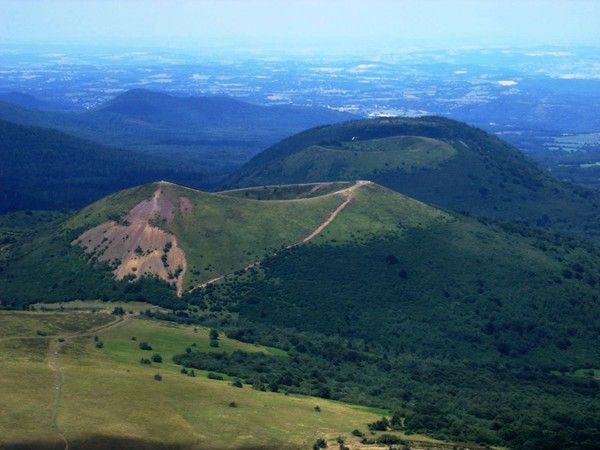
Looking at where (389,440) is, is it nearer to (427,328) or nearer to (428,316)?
(427,328)

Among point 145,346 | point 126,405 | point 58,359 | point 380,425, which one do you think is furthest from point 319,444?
point 145,346

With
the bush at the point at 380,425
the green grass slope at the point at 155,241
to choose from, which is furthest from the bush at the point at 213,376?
the green grass slope at the point at 155,241

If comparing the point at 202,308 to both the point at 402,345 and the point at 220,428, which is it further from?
the point at 220,428

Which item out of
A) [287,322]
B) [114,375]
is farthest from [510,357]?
[114,375]

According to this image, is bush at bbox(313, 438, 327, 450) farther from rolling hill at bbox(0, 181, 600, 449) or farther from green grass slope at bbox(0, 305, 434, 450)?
rolling hill at bbox(0, 181, 600, 449)

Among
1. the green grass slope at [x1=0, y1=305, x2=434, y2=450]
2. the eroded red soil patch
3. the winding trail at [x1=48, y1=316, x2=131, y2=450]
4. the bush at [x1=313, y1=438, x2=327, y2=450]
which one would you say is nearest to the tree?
the green grass slope at [x1=0, y1=305, x2=434, y2=450]
